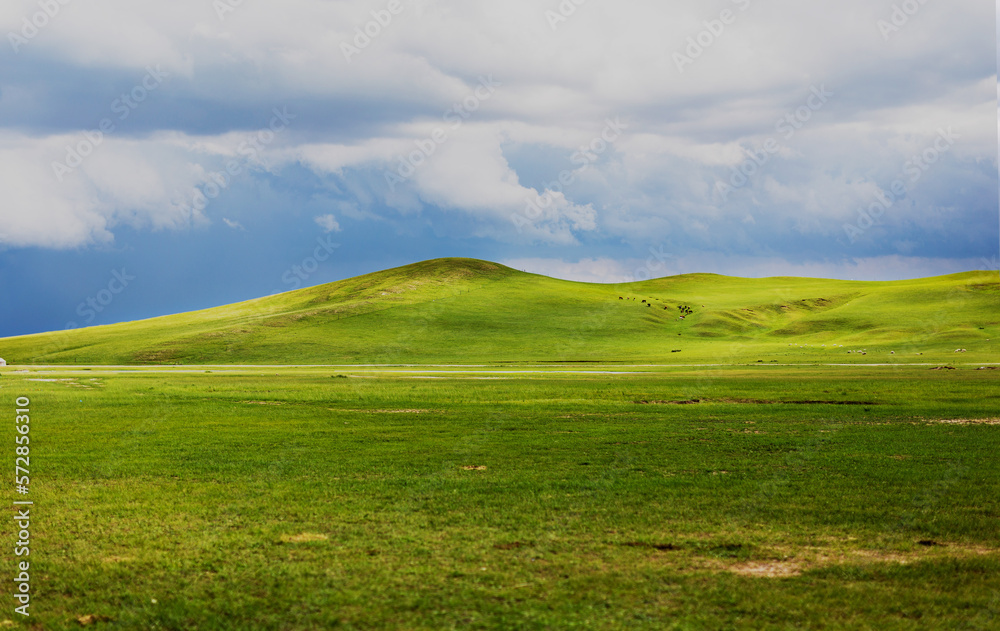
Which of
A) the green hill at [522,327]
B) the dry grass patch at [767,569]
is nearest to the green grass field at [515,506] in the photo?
the dry grass patch at [767,569]

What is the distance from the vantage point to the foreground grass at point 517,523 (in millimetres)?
8945

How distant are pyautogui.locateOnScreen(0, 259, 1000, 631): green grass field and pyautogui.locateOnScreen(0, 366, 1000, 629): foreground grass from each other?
0.19ft

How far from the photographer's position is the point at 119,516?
13.3 meters

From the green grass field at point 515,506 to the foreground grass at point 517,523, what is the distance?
0.06 m

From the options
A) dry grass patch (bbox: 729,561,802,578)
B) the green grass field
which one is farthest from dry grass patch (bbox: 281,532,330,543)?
dry grass patch (bbox: 729,561,802,578)

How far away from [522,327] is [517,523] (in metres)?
101

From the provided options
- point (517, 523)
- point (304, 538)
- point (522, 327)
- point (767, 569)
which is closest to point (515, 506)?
point (517, 523)

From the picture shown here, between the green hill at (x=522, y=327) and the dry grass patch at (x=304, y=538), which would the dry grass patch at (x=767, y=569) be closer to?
the dry grass patch at (x=304, y=538)

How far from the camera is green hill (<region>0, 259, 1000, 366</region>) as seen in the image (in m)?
90.0

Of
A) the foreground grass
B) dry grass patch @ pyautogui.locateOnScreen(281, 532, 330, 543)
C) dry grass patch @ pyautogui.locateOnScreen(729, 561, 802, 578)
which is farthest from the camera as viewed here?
dry grass patch @ pyautogui.locateOnScreen(281, 532, 330, 543)

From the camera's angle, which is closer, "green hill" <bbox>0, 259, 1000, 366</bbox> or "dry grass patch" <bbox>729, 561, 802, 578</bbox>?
"dry grass patch" <bbox>729, 561, 802, 578</bbox>

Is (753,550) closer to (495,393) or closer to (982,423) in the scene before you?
(982,423)

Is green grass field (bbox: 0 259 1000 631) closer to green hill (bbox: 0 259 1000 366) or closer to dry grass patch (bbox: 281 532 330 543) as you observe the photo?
dry grass patch (bbox: 281 532 330 543)

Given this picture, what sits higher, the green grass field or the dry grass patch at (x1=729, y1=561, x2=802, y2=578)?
the green grass field
